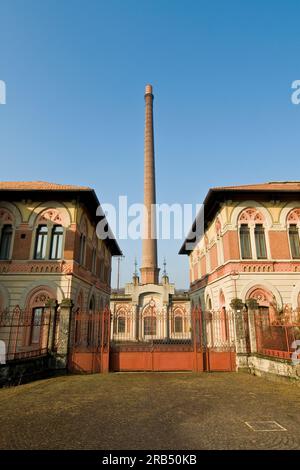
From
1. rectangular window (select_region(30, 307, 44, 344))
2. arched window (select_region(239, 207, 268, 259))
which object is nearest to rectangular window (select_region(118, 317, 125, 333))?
rectangular window (select_region(30, 307, 44, 344))

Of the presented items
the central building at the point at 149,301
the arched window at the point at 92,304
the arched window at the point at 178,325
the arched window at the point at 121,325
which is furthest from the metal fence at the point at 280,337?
the arched window at the point at 121,325

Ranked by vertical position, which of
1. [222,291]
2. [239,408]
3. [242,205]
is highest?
[242,205]

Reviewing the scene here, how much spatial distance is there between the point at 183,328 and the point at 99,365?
19740 mm

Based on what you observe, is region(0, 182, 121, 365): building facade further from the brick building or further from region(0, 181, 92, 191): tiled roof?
the brick building

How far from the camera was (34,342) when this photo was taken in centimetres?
1336

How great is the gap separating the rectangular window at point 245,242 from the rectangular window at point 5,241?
40.8 ft

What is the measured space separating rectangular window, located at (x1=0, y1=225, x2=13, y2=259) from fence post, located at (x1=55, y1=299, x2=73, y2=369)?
193 inches

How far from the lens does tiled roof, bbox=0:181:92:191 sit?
14328mm

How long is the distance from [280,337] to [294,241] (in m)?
6.23

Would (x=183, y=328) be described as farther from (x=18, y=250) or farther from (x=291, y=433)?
(x=291, y=433)

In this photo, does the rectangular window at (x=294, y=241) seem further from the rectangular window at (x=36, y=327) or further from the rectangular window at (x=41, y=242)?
the rectangular window at (x=36, y=327)

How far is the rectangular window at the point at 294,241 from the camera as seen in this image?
14656mm

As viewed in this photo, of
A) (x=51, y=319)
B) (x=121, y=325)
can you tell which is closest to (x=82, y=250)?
(x=51, y=319)
